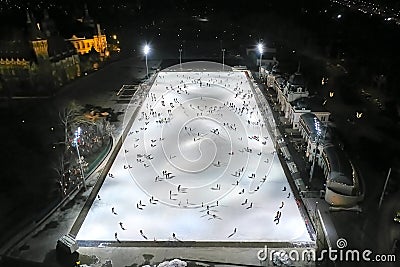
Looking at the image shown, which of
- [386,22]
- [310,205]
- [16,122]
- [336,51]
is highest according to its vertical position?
[386,22]

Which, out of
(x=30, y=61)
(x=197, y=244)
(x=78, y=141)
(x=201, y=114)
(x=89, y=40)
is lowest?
(x=197, y=244)

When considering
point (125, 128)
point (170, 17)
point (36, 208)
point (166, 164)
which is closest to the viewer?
point (36, 208)

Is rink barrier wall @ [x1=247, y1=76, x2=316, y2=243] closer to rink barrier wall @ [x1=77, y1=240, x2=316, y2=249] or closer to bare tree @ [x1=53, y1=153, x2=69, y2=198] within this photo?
rink barrier wall @ [x1=77, y1=240, x2=316, y2=249]

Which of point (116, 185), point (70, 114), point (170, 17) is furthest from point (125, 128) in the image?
point (170, 17)

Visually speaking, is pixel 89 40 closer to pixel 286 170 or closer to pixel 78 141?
pixel 78 141

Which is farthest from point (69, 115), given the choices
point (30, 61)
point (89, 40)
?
point (89, 40)

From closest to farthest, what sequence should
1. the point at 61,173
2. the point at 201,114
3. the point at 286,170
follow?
the point at 61,173 < the point at 286,170 < the point at 201,114

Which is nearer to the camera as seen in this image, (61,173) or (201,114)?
(61,173)

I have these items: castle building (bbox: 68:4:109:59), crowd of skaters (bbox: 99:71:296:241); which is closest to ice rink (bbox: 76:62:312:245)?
crowd of skaters (bbox: 99:71:296:241)

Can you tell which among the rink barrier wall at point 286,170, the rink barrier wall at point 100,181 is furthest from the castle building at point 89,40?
the rink barrier wall at point 286,170

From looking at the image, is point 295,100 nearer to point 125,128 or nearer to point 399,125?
point 399,125
